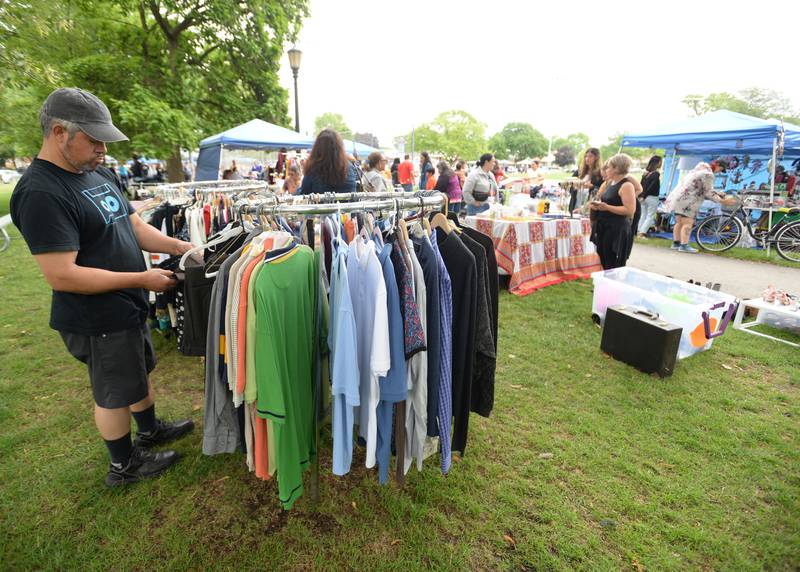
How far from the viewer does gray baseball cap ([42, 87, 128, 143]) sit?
1677 mm

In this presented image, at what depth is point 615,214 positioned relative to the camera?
15.3 feet

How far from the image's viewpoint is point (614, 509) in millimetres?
2238

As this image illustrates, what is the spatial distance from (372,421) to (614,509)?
1532 millimetres

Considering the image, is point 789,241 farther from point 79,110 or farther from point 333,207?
point 79,110

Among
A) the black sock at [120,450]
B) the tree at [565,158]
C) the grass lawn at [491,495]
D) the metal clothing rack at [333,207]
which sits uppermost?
the tree at [565,158]

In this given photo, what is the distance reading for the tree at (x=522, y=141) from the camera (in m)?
71.9

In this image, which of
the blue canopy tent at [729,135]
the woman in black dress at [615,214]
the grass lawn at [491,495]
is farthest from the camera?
the blue canopy tent at [729,135]

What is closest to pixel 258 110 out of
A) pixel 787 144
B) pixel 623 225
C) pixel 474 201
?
pixel 474 201

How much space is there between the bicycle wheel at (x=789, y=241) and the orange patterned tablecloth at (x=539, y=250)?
4.03 m

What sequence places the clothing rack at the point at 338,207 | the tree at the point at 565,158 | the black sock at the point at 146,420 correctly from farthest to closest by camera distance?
1. the tree at the point at 565,158
2. the black sock at the point at 146,420
3. the clothing rack at the point at 338,207

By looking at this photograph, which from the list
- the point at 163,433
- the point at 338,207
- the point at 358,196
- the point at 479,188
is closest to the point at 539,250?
the point at 479,188

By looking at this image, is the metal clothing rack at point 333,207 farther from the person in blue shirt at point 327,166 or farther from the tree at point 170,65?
the tree at point 170,65

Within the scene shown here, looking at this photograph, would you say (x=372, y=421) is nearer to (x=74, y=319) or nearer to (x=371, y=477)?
(x=371, y=477)

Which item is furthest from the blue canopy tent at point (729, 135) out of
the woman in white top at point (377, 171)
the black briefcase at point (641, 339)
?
the black briefcase at point (641, 339)
